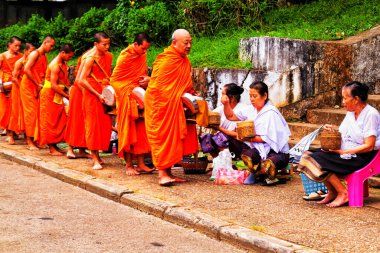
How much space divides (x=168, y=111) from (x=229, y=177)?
1087 millimetres

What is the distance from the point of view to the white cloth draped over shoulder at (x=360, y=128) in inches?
274

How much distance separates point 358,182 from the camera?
6945 millimetres

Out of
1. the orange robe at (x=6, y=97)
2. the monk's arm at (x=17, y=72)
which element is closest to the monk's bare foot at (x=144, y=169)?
the monk's arm at (x=17, y=72)

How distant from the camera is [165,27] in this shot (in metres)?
15.1

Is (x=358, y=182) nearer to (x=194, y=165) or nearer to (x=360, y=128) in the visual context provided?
(x=360, y=128)

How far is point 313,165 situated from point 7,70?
8.86m

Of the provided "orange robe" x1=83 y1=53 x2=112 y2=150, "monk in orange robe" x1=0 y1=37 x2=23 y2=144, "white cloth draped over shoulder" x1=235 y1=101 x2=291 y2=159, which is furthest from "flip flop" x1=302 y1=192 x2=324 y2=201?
"monk in orange robe" x1=0 y1=37 x2=23 y2=144

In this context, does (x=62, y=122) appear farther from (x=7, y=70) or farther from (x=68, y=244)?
(x=68, y=244)

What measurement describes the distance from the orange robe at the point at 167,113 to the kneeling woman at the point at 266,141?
823 millimetres

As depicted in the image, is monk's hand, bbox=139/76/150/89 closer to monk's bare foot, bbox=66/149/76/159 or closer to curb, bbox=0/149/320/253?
curb, bbox=0/149/320/253

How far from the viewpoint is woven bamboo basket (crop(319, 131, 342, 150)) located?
6.98m

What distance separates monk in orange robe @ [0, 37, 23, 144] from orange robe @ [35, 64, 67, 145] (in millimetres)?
2291

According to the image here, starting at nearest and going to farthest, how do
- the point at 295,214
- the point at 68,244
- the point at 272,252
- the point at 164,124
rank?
the point at 272,252
the point at 68,244
the point at 295,214
the point at 164,124

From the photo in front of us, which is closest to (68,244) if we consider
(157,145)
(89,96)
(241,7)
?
(157,145)
